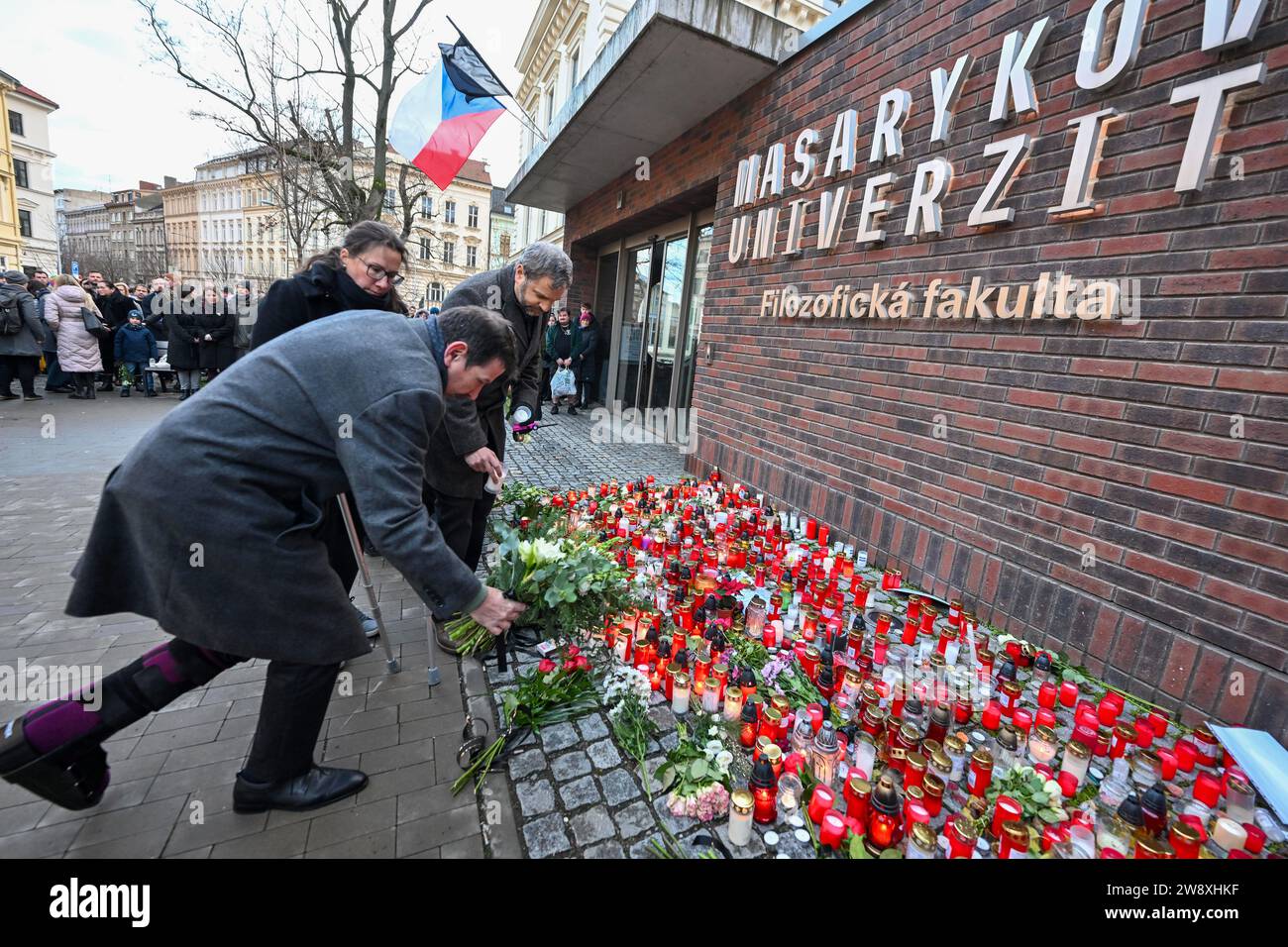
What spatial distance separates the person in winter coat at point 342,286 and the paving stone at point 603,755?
139 cm

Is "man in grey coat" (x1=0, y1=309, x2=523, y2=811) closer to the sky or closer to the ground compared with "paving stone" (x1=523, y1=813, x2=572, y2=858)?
closer to the sky

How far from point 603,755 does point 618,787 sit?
0.18 m

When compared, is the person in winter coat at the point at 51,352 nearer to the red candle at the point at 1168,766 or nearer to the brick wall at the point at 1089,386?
the brick wall at the point at 1089,386

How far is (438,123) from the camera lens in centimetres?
643

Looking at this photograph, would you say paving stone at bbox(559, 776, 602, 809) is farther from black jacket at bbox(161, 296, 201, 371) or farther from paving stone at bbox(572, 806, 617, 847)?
black jacket at bbox(161, 296, 201, 371)

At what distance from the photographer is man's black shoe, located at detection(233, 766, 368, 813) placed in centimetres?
178

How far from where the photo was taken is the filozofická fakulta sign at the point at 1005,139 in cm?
234

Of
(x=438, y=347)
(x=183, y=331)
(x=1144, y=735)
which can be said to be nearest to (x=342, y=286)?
(x=438, y=347)

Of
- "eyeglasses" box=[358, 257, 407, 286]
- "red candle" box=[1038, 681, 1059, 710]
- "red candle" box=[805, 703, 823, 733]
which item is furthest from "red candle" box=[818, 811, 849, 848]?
"eyeglasses" box=[358, 257, 407, 286]

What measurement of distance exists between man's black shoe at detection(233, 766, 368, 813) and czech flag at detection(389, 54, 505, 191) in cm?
632

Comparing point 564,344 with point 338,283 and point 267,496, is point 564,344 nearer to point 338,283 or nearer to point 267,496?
point 338,283

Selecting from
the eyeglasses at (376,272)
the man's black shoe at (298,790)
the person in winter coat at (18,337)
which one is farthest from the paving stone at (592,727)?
the person in winter coat at (18,337)

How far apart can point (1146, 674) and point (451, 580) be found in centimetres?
305

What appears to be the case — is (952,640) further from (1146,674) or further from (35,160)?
(35,160)
